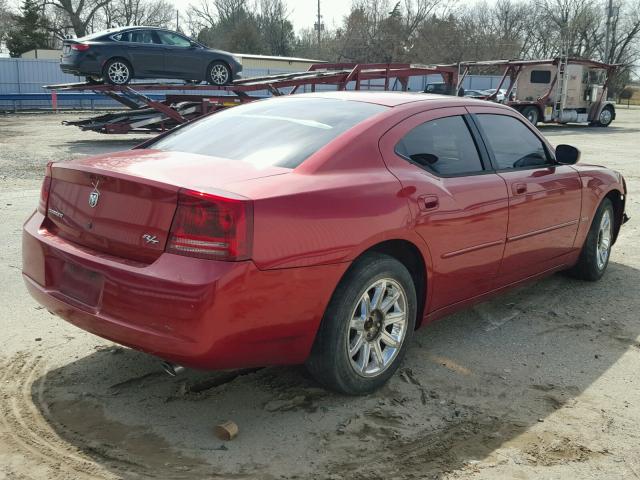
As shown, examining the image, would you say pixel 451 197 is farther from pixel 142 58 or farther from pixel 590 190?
pixel 142 58

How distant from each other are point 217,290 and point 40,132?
19.0 m

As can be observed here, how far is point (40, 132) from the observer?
19609mm

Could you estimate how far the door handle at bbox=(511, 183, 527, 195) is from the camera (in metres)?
4.28

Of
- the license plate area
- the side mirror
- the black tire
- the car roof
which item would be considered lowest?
the black tire

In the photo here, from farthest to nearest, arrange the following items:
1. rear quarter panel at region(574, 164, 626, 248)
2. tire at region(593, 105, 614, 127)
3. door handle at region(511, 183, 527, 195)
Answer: tire at region(593, 105, 614, 127), rear quarter panel at region(574, 164, 626, 248), door handle at region(511, 183, 527, 195)

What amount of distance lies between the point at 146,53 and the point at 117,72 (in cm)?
98

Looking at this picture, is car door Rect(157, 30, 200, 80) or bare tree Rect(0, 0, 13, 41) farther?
bare tree Rect(0, 0, 13, 41)

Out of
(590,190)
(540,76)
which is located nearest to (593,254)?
(590,190)

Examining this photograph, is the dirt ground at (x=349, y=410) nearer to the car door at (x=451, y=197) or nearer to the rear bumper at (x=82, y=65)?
the car door at (x=451, y=197)

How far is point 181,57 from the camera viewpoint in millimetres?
18328

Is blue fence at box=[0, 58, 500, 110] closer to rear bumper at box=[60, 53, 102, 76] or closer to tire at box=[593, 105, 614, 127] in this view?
tire at box=[593, 105, 614, 127]

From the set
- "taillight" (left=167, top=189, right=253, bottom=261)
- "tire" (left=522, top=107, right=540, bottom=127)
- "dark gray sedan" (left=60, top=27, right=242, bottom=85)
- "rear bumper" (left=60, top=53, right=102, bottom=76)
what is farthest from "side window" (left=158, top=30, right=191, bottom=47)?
"taillight" (left=167, top=189, right=253, bottom=261)

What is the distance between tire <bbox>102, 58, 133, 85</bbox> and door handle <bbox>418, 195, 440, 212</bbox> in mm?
15055

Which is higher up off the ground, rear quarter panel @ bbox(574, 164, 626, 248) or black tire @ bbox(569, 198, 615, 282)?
rear quarter panel @ bbox(574, 164, 626, 248)
